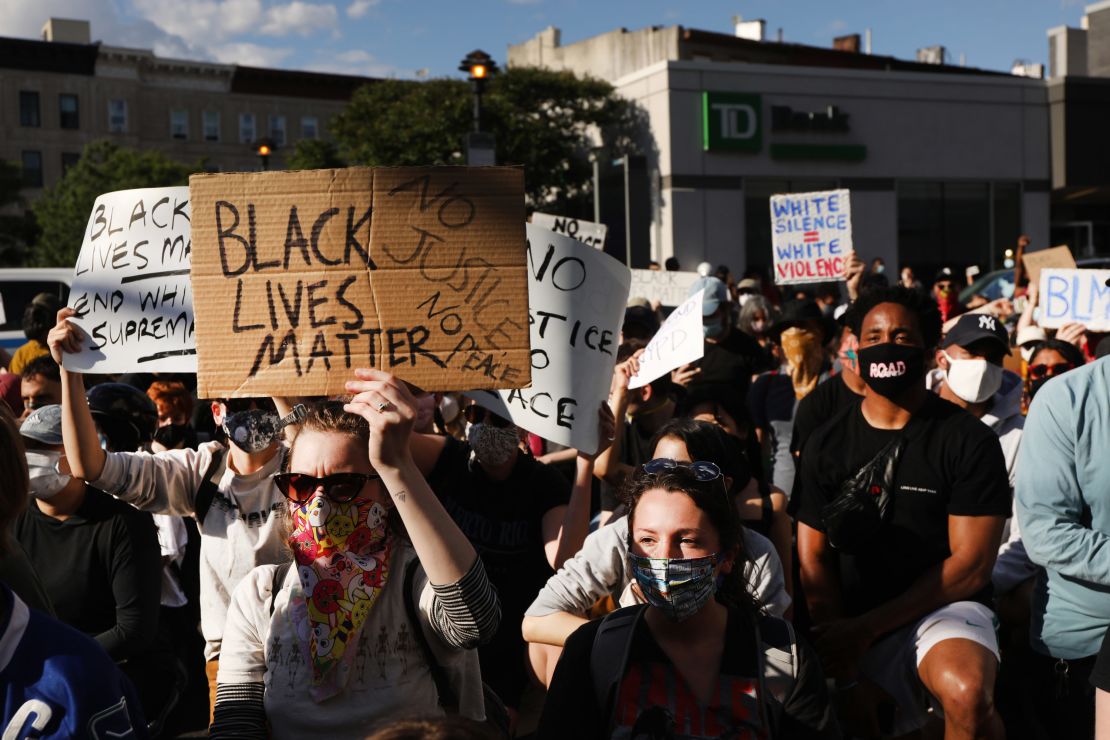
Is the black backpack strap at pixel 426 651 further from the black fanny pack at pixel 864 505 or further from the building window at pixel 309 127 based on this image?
the building window at pixel 309 127

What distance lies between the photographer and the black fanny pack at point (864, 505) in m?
3.89

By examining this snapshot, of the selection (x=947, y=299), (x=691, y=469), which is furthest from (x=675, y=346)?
(x=947, y=299)

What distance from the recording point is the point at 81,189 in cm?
4175

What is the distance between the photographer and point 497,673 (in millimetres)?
4133

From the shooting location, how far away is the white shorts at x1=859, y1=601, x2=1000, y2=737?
3.73 meters

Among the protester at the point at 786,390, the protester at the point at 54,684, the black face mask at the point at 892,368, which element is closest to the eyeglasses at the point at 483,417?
the black face mask at the point at 892,368

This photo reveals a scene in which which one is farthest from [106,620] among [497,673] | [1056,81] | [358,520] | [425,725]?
[1056,81]

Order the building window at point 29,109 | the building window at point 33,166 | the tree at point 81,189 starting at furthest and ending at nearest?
the building window at point 33,166
the building window at point 29,109
the tree at point 81,189

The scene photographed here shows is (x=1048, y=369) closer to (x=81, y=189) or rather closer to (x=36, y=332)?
(x=36, y=332)

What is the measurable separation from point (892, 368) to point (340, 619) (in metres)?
2.29

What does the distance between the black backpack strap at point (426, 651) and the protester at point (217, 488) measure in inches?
39.6

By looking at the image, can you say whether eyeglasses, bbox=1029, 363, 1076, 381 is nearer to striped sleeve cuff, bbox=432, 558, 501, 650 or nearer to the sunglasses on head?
the sunglasses on head

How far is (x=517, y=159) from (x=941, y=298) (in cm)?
2228

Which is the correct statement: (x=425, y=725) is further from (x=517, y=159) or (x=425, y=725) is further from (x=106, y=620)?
(x=517, y=159)
